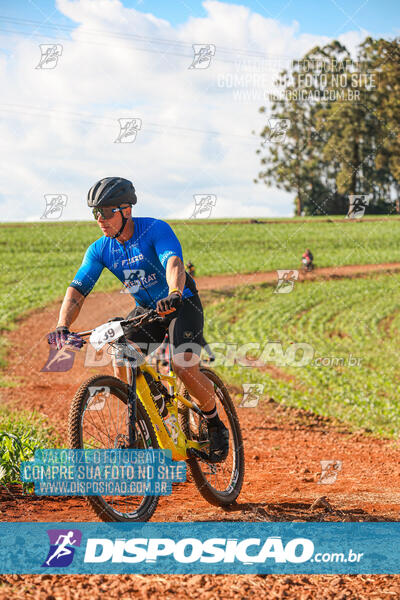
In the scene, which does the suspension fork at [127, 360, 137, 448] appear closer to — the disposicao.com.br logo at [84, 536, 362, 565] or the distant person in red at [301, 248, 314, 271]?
the disposicao.com.br logo at [84, 536, 362, 565]

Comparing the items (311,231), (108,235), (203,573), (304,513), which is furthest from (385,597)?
(311,231)

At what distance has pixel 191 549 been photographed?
358 centimetres

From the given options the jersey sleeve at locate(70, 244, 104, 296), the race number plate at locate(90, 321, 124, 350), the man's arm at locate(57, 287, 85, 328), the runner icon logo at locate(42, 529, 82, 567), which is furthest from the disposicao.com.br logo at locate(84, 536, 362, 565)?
the jersey sleeve at locate(70, 244, 104, 296)

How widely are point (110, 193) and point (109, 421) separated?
170cm

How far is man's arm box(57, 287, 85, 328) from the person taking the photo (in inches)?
164

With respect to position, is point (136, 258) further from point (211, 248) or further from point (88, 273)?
point (211, 248)

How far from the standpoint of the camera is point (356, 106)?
5750cm

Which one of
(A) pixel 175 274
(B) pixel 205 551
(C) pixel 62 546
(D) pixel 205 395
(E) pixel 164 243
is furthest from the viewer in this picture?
(D) pixel 205 395

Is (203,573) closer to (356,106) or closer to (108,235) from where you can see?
(108,235)

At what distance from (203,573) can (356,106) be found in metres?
60.4

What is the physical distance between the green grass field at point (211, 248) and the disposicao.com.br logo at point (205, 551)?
757 inches

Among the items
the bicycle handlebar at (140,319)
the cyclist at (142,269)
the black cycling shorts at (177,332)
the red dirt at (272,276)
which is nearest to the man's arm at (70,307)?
the cyclist at (142,269)

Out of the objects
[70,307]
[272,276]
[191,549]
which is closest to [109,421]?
[70,307]

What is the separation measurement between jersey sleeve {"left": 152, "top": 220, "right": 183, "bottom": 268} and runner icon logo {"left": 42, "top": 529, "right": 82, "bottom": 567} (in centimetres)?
198
